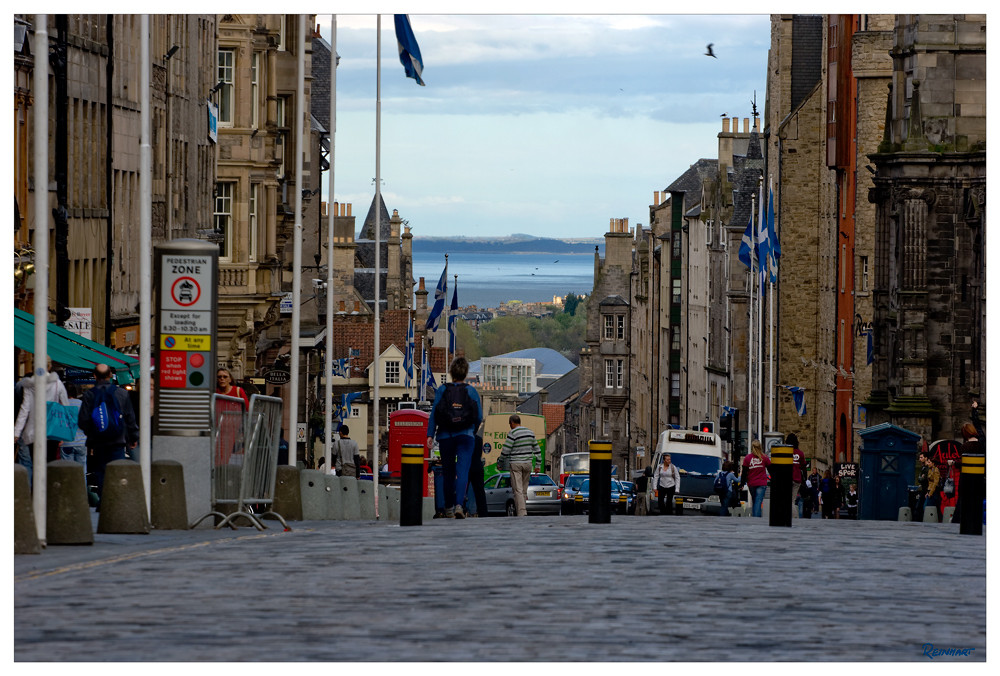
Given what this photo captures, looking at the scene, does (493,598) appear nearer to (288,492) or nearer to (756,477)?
(288,492)

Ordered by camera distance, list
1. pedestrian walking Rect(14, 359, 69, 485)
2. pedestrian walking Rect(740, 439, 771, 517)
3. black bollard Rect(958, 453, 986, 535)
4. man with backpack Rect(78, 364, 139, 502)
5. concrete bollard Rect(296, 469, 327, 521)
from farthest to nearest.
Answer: pedestrian walking Rect(740, 439, 771, 517) < concrete bollard Rect(296, 469, 327, 521) < black bollard Rect(958, 453, 986, 535) < man with backpack Rect(78, 364, 139, 502) < pedestrian walking Rect(14, 359, 69, 485)

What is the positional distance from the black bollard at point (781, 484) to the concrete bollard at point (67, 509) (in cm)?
787

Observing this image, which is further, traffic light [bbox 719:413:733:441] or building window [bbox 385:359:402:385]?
building window [bbox 385:359:402:385]

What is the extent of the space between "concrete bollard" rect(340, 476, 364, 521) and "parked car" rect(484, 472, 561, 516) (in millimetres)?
16382

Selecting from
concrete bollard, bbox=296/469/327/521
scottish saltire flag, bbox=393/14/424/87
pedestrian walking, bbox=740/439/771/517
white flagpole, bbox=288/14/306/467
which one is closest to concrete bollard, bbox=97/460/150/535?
concrete bollard, bbox=296/469/327/521

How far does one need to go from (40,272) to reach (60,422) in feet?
13.3

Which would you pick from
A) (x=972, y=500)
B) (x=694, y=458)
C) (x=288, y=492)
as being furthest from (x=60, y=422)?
(x=694, y=458)

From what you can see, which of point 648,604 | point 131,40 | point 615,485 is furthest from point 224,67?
point 648,604

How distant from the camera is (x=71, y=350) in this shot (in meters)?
26.9

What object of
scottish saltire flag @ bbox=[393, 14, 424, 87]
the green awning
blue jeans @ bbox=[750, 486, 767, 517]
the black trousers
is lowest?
the black trousers

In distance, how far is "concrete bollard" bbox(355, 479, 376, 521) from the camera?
2783cm

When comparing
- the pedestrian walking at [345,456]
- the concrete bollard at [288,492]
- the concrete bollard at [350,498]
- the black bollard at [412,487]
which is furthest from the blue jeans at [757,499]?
the black bollard at [412,487]

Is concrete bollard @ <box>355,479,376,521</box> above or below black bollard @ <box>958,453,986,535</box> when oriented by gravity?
below

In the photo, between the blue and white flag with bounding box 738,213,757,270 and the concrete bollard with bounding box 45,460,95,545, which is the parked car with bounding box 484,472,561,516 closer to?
the blue and white flag with bounding box 738,213,757,270
